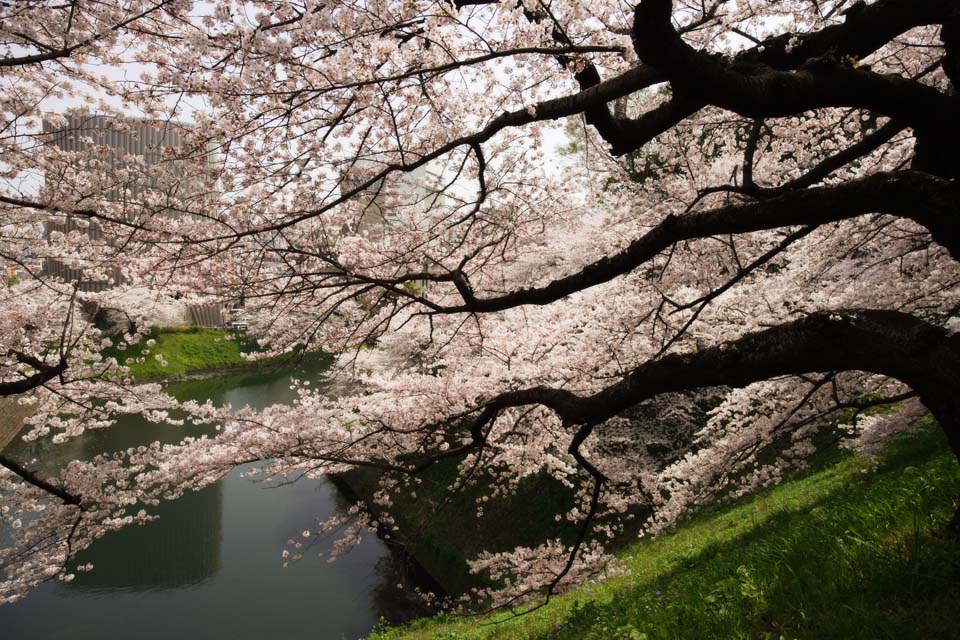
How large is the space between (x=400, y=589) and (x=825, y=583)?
9.48 meters

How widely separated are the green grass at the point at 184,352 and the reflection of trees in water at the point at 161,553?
18.7m

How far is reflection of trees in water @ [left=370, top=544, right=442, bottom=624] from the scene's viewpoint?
9.96m

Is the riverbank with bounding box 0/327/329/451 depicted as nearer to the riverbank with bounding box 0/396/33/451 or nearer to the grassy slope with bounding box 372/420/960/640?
the riverbank with bounding box 0/396/33/451

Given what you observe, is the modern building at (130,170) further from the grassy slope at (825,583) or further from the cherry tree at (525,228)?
the grassy slope at (825,583)

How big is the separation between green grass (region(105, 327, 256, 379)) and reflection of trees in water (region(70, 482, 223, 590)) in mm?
18695

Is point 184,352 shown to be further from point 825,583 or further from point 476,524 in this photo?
point 825,583

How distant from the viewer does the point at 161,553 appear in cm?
1257

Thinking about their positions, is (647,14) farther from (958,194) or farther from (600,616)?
(600,616)

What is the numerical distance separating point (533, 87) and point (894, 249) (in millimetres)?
4893

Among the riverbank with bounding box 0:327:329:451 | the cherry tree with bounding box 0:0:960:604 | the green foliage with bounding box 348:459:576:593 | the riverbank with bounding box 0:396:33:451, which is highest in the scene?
the riverbank with bounding box 0:327:329:451

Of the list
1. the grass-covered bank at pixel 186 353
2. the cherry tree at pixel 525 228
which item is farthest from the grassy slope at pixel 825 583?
the grass-covered bank at pixel 186 353

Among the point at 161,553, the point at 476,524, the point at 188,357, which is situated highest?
the point at 188,357

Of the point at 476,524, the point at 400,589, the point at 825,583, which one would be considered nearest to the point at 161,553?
the point at 400,589

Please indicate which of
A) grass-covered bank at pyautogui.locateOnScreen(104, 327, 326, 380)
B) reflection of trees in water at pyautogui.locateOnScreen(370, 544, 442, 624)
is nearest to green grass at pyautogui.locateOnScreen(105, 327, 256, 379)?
grass-covered bank at pyautogui.locateOnScreen(104, 327, 326, 380)
